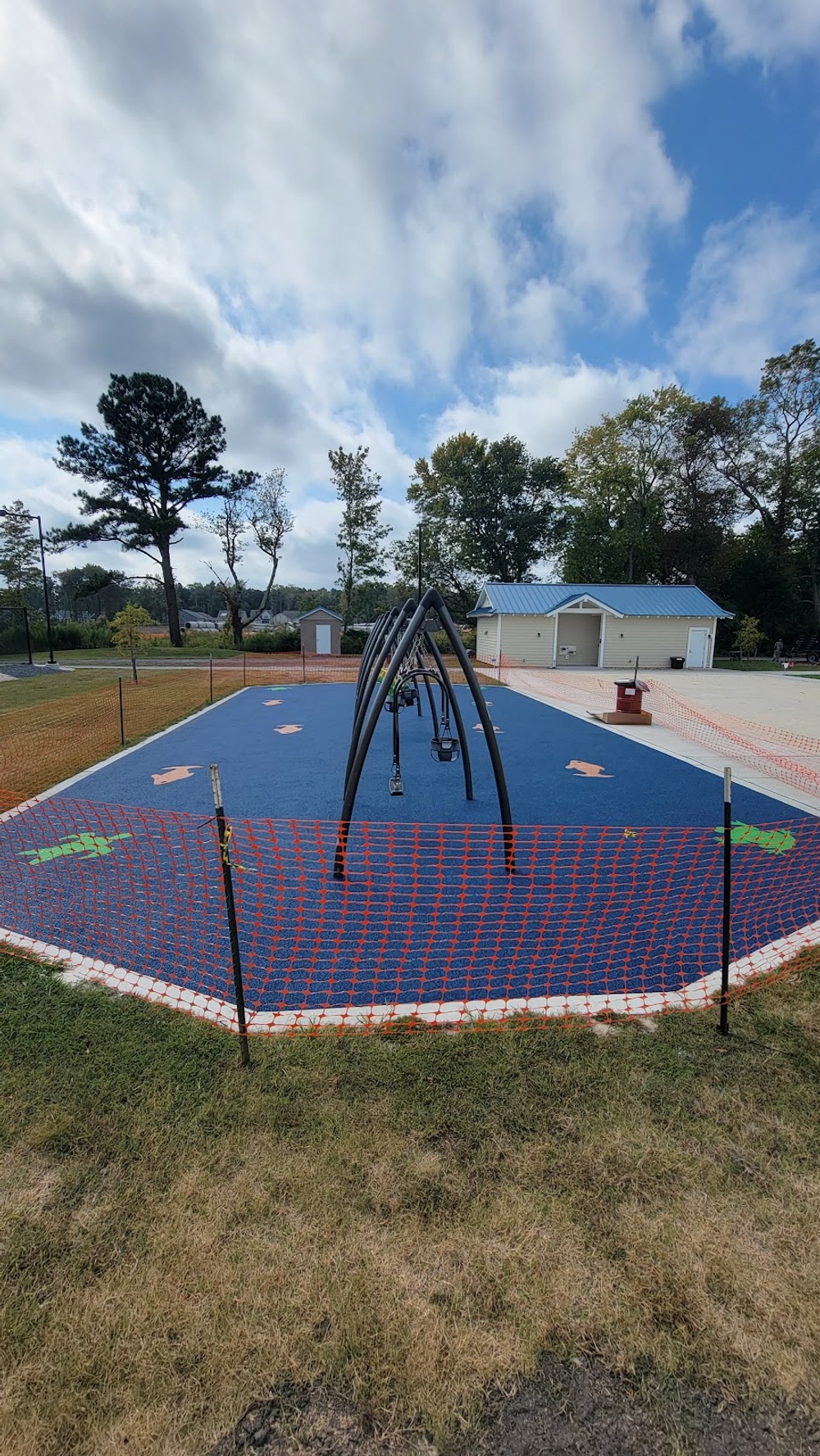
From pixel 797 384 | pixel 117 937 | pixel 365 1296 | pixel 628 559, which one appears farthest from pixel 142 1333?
pixel 797 384

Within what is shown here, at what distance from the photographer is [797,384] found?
39.2 m

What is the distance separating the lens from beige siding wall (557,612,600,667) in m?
30.3

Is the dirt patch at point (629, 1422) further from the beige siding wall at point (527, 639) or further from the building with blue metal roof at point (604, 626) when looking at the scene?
the beige siding wall at point (527, 639)

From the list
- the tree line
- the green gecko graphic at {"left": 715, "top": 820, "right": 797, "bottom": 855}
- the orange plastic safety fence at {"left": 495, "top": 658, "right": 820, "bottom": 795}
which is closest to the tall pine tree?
the tree line

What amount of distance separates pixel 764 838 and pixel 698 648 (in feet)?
88.3

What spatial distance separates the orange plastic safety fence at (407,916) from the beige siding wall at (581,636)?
2502 cm

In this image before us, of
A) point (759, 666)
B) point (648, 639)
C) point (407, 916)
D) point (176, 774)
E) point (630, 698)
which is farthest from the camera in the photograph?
point (759, 666)

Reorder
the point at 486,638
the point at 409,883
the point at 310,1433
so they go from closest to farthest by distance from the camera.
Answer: the point at 310,1433
the point at 409,883
the point at 486,638

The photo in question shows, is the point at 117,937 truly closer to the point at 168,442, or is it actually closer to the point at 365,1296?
the point at 365,1296

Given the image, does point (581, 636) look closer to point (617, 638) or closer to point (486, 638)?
point (617, 638)

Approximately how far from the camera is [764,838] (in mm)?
5980

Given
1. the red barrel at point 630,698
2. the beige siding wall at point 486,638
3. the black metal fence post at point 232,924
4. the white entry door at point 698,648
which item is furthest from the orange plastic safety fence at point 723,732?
the white entry door at point 698,648

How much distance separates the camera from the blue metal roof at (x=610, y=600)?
2897 cm

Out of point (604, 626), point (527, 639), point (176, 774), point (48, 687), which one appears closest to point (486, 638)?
point (527, 639)
